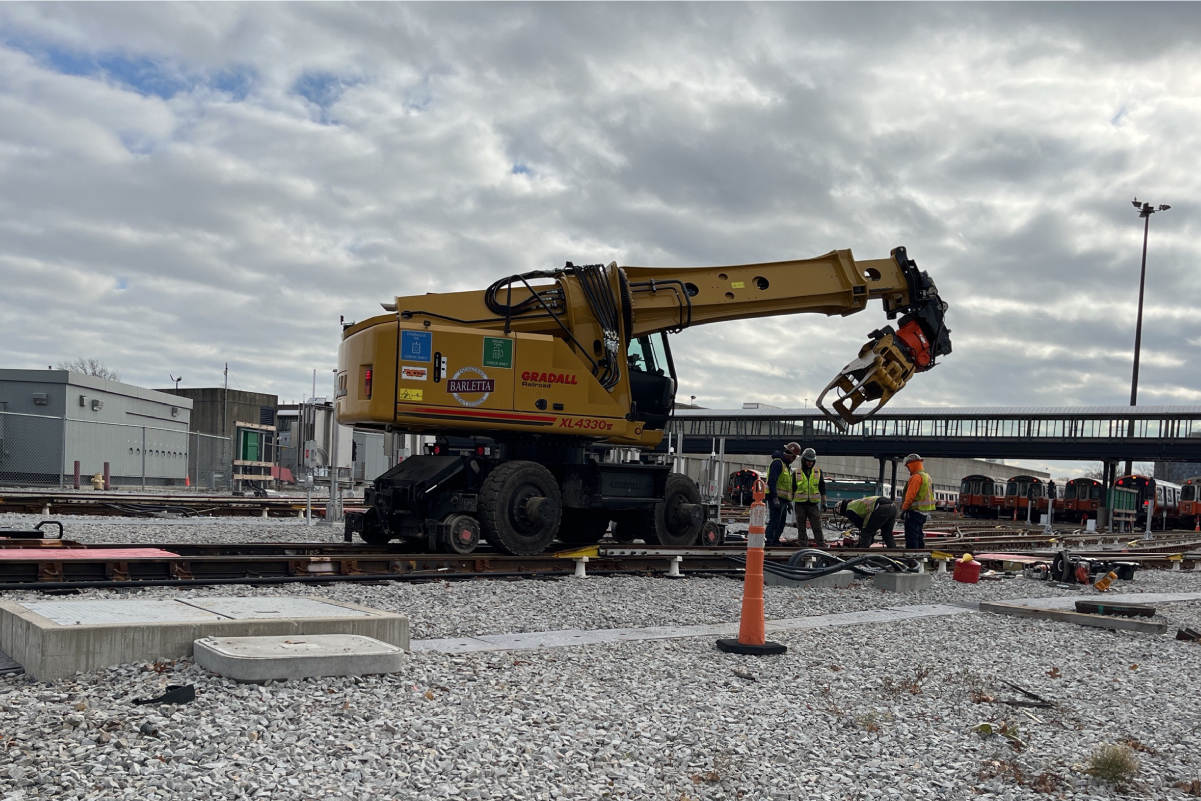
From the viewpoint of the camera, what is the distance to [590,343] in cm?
1134

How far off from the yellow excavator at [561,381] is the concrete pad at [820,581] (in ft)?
6.05

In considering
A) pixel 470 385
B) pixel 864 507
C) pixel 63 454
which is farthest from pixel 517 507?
pixel 63 454

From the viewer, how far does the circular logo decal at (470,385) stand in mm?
10633

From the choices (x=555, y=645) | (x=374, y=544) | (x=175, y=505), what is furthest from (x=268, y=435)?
(x=555, y=645)

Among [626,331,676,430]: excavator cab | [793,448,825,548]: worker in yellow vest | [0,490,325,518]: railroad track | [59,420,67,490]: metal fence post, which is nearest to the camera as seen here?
[626,331,676,430]: excavator cab

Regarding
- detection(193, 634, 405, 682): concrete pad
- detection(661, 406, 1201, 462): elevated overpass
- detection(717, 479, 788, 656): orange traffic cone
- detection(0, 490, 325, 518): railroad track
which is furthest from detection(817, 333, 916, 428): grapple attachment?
detection(661, 406, 1201, 462): elevated overpass

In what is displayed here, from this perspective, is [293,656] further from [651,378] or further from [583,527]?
[583,527]

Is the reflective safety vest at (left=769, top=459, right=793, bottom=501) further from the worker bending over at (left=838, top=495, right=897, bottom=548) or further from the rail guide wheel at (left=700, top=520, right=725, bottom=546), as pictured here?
the rail guide wheel at (left=700, top=520, right=725, bottom=546)

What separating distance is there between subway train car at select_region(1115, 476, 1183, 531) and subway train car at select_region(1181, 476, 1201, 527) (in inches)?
10.6

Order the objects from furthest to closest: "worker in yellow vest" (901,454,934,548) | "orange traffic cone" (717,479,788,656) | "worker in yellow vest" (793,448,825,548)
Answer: "worker in yellow vest" (793,448,825,548) < "worker in yellow vest" (901,454,934,548) < "orange traffic cone" (717,479,788,656)

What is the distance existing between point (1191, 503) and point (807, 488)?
1603 inches

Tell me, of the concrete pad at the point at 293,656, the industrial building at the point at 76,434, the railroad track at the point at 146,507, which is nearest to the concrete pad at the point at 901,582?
the concrete pad at the point at 293,656

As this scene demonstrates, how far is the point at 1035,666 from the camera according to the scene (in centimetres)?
684

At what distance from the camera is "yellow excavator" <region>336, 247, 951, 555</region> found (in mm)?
10648
